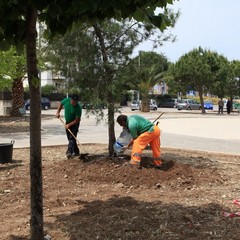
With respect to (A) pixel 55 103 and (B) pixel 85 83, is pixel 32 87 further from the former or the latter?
(A) pixel 55 103

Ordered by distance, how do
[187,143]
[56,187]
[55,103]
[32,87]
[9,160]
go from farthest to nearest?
1. [55,103]
2. [187,143]
3. [9,160]
4. [56,187]
5. [32,87]

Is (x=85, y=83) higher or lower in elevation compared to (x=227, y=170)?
higher

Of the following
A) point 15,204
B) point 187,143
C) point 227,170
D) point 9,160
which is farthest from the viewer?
point 187,143

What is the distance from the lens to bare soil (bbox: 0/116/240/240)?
4.27m

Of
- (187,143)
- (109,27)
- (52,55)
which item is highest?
(109,27)

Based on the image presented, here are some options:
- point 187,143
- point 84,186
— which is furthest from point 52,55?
point 187,143

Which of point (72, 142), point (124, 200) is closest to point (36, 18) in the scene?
point (124, 200)

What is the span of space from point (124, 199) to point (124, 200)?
90 millimetres

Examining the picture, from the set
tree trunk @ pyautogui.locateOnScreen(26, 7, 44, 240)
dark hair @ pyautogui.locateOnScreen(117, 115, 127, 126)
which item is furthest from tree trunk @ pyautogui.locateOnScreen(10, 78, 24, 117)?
tree trunk @ pyautogui.locateOnScreen(26, 7, 44, 240)

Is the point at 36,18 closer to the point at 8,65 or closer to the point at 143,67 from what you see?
the point at 143,67

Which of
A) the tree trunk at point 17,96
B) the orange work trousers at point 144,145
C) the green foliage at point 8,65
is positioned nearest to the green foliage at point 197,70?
the tree trunk at point 17,96

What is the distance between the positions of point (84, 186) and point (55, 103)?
54.4 meters

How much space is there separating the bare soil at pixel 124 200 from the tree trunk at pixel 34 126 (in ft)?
1.76

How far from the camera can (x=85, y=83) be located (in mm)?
8445
